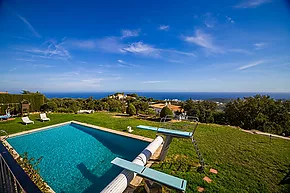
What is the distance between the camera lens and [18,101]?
11.7 meters

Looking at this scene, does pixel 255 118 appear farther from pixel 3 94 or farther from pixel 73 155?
pixel 3 94

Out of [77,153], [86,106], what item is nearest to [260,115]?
[77,153]

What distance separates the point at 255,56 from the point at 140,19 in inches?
347

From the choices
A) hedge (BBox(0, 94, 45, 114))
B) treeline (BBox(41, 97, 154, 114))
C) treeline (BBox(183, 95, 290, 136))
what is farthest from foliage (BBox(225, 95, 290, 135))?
hedge (BBox(0, 94, 45, 114))

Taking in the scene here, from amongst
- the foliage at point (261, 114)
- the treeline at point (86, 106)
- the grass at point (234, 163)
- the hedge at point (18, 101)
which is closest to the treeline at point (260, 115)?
the foliage at point (261, 114)

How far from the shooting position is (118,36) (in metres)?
11.4

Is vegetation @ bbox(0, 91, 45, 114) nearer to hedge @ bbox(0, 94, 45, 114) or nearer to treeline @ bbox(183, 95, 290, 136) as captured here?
hedge @ bbox(0, 94, 45, 114)

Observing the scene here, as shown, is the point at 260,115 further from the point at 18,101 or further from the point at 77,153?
the point at 18,101

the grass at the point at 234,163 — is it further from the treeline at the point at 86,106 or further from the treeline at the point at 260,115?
the treeline at the point at 86,106

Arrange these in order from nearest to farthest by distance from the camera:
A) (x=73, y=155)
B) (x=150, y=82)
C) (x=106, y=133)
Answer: (x=73, y=155) → (x=106, y=133) → (x=150, y=82)

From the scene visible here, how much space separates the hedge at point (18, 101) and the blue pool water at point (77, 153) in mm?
6241

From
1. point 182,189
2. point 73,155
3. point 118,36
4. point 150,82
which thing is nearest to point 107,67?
point 150,82

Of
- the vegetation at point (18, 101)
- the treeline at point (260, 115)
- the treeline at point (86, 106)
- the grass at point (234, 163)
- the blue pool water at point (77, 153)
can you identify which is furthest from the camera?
the treeline at point (86, 106)

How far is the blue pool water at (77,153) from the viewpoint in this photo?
3.84 metres
